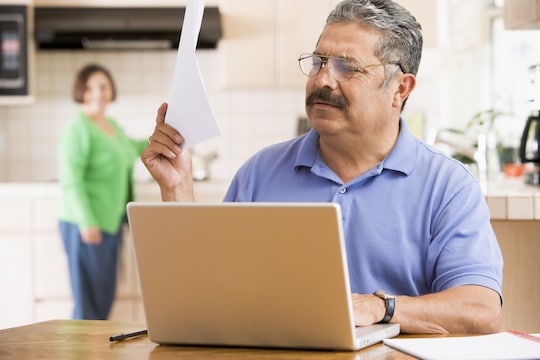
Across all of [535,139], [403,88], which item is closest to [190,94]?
[403,88]

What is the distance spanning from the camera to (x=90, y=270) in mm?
4512

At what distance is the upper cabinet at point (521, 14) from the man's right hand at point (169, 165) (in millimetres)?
1348

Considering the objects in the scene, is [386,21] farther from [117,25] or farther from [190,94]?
[117,25]

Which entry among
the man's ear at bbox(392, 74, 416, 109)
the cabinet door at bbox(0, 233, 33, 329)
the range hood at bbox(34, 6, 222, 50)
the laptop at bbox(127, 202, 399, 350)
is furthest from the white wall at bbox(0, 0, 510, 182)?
the laptop at bbox(127, 202, 399, 350)

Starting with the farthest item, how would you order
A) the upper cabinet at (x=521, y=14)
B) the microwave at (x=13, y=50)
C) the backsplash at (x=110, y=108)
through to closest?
the backsplash at (x=110, y=108)
the microwave at (x=13, y=50)
the upper cabinet at (x=521, y=14)

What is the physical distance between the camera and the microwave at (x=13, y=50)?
4.77 metres

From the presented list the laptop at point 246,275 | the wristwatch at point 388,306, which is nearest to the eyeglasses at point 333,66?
the wristwatch at point 388,306

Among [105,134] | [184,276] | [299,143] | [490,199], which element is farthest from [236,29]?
[184,276]

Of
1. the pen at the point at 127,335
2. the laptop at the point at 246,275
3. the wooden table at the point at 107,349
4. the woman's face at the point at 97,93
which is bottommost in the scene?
the wooden table at the point at 107,349

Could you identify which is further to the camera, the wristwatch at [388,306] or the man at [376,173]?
the man at [376,173]

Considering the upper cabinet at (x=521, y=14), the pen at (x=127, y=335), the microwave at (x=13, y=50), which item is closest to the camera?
the pen at (x=127, y=335)

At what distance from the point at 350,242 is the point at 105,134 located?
275 cm

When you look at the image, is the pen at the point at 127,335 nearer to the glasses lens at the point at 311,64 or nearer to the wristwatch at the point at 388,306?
the wristwatch at the point at 388,306

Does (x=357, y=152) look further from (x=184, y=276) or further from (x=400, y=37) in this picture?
(x=184, y=276)
